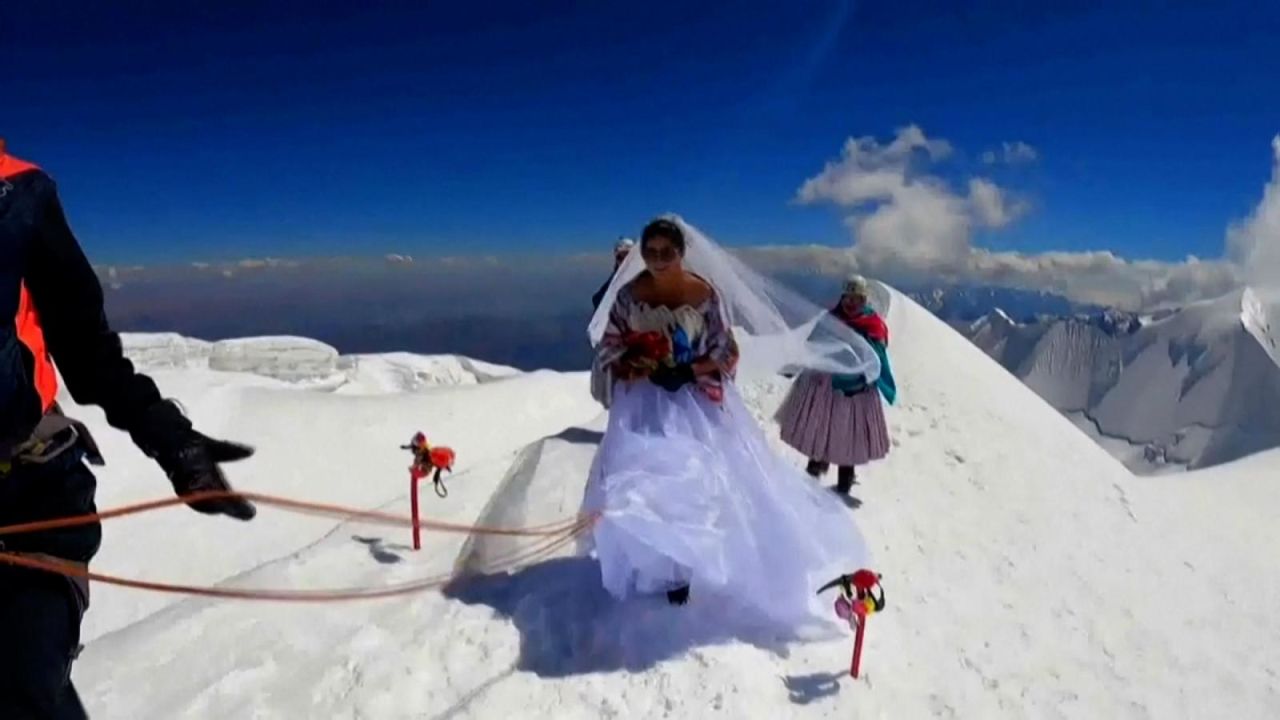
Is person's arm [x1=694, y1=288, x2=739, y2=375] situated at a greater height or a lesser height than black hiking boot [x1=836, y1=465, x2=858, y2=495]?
greater

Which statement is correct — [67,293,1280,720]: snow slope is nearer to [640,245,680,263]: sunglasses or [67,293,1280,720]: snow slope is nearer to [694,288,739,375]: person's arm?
[694,288,739,375]: person's arm

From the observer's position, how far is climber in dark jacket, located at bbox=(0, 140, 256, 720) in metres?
1.88

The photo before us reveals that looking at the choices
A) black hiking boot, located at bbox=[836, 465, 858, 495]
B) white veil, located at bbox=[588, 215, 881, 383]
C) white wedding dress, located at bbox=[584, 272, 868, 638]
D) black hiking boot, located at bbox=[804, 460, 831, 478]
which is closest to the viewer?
white wedding dress, located at bbox=[584, 272, 868, 638]

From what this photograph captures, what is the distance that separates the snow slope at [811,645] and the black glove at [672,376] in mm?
1344

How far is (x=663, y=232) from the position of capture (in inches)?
192

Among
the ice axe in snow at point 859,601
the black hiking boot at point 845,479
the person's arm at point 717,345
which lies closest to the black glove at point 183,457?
the ice axe in snow at point 859,601

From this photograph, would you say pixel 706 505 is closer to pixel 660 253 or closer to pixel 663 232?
pixel 660 253

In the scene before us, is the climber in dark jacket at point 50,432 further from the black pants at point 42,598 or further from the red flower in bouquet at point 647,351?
the red flower in bouquet at point 647,351

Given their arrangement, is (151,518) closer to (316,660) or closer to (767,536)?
(316,660)

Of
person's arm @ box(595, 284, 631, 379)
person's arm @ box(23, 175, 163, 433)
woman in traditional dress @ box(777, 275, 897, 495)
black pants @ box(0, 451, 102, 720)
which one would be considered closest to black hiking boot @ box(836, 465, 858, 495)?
woman in traditional dress @ box(777, 275, 897, 495)

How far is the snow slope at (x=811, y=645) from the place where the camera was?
4098mm

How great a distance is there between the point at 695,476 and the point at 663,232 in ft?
5.00

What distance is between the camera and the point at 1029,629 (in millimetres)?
5441

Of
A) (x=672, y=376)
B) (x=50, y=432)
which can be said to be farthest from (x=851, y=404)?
(x=50, y=432)
